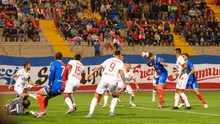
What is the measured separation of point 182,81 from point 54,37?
71.3ft

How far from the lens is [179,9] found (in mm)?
49188

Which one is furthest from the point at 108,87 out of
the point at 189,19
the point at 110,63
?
the point at 189,19

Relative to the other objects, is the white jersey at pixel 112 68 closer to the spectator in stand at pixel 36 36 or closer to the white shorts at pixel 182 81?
the white shorts at pixel 182 81

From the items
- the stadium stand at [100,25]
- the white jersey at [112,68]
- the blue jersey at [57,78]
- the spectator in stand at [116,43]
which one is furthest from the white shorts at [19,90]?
the spectator in stand at [116,43]

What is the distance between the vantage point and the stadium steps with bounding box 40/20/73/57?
3797cm

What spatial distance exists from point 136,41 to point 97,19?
4931 mm

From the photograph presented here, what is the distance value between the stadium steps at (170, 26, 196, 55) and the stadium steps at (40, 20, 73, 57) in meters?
8.32

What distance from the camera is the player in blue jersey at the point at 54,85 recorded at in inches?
650

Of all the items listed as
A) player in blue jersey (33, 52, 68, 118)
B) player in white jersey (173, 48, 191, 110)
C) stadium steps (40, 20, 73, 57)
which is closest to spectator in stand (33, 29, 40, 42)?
stadium steps (40, 20, 73, 57)

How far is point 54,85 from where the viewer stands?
55.4 ft

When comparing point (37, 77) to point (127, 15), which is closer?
point (37, 77)

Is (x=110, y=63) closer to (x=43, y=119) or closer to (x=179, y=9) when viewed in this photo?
(x=43, y=119)

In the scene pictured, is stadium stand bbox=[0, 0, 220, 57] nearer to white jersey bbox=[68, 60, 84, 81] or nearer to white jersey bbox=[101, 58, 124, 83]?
white jersey bbox=[68, 60, 84, 81]

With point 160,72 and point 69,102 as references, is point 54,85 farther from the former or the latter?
point 160,72
